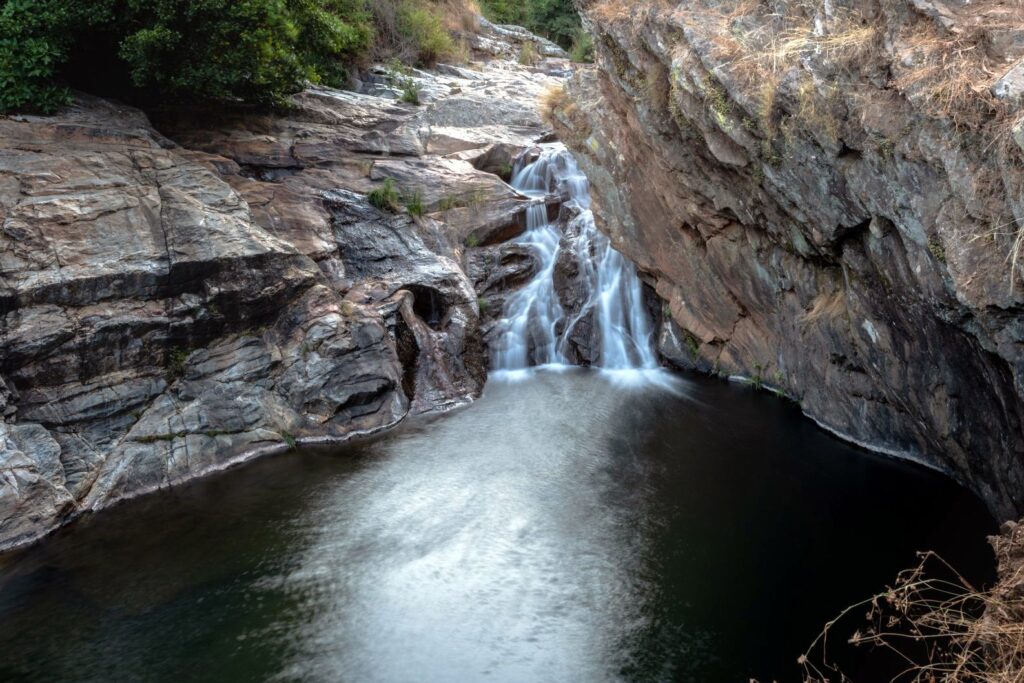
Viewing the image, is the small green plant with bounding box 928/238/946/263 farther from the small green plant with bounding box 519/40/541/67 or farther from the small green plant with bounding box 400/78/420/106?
the small green plant with bounding box 519/40/541/67

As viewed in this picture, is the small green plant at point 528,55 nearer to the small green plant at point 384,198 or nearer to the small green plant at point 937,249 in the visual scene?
the small green plant at point 384,198

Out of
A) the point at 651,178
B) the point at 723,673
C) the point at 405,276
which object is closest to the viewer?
the point at 723,673

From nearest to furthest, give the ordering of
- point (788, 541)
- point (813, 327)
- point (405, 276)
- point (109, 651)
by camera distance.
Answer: point (109, 651)
point (788, 541)
point (813, 327)
point (405, 276)

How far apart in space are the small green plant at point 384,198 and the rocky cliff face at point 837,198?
370cm

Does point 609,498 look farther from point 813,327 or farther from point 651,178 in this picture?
point 651,178

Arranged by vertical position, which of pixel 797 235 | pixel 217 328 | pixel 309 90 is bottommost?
pixel 217 328

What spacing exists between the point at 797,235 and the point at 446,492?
18.8 feet

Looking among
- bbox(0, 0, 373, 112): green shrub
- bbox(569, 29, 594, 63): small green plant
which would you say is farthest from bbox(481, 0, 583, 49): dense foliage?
bbox(0, 0, 373, 112): green shrub

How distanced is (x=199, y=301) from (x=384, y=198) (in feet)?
16.1

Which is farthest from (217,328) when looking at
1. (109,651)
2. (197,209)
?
(109,651)

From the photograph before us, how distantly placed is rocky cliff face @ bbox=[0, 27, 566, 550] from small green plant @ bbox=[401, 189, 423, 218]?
0.05 meters

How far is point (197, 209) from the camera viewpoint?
11875 millimetres

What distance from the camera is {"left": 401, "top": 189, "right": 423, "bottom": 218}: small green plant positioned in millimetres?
15492

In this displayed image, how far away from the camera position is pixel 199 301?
1143 centimetres
